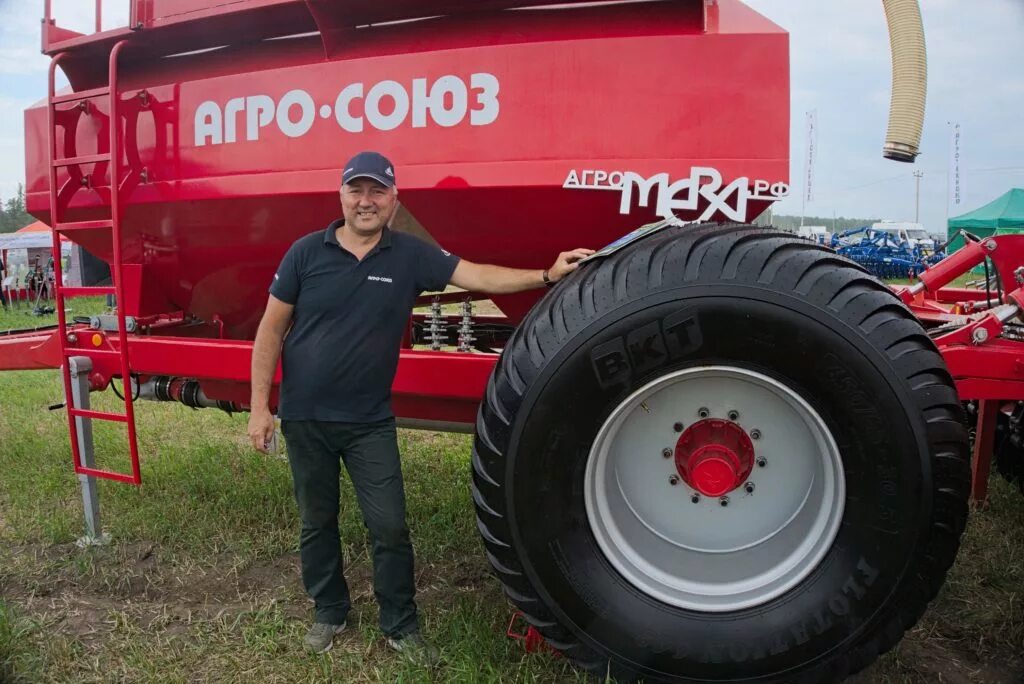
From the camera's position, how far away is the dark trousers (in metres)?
2.50

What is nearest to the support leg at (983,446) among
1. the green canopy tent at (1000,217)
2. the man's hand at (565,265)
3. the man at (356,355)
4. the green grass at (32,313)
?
the man's hand at (565,265)

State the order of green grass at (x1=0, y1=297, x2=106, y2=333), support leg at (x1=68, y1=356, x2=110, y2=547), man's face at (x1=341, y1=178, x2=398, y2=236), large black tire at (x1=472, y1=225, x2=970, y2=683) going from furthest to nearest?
green grass at (x1=0, y1=297, x2=106, y2=333), support leg at (x1=68, y1=356, x2=110, y2=547), man's face at (x1=341, y1=178, x2=398, y2=236), large black tire at (x1=472, y1=225, x2=970, y2=683)

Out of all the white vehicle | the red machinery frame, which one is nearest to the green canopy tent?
the white vehicle

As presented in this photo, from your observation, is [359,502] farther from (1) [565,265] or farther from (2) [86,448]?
(2) [86,448]

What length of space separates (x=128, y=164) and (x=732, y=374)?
93.6 inches

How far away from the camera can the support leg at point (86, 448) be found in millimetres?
3217

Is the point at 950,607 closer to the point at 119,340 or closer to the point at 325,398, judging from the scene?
the point at 325,398

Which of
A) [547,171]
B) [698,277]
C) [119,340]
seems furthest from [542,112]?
[119,340]

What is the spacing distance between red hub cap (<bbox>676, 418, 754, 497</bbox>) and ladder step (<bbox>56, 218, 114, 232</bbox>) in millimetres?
2261

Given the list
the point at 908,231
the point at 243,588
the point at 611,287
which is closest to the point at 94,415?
the point at 243,588

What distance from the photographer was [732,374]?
202cm

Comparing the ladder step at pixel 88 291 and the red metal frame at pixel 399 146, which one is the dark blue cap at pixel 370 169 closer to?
the red metal frame at pixel 399 146

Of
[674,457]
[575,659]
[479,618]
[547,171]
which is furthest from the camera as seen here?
[479,618]

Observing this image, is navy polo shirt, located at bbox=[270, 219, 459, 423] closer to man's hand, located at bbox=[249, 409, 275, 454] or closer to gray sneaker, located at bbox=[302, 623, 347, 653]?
man's hand, located at bbox=[249, 409, 275, 454]
